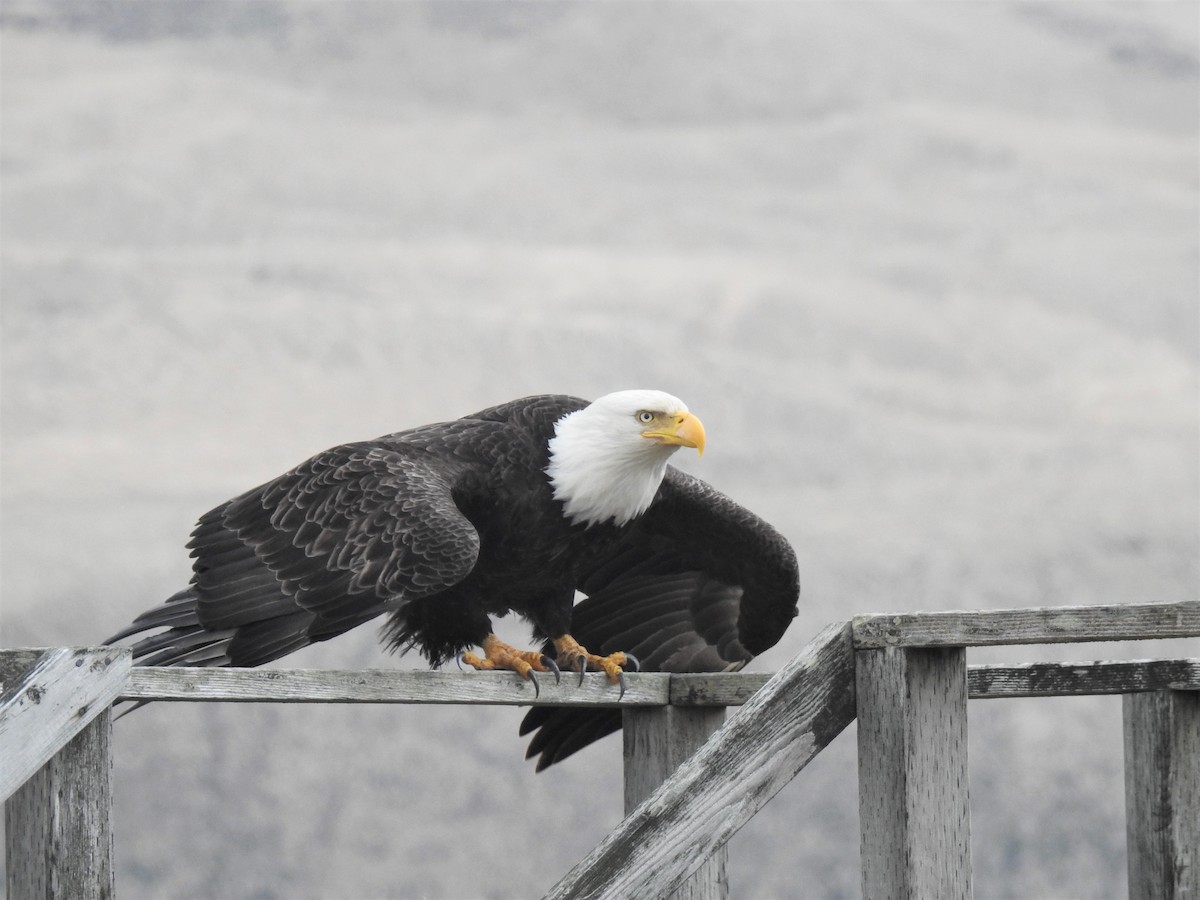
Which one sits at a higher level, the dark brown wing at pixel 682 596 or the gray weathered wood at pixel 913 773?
the dark brown wing at pixel 682 596

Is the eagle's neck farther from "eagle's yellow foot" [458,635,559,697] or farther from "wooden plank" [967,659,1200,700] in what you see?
"wooden plank" [967,659,1200,700]

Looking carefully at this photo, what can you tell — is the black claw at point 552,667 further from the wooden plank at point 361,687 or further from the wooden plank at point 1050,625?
the wooden plank at point 1050,625

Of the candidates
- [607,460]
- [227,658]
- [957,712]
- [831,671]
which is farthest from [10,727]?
[607,460]

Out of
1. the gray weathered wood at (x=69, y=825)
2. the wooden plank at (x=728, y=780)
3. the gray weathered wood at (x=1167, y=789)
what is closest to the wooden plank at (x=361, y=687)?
the gray weathered wood at (x=69, y=825)

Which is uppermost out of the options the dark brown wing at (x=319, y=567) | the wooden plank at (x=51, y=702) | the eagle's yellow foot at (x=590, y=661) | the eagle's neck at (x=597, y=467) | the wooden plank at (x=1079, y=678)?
the eagle's neck at (x=597, y=467)

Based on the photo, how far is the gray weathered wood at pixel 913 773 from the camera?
2930 millimetres

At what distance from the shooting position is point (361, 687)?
3553 mm

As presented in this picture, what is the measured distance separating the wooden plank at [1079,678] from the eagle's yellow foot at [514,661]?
1.20m

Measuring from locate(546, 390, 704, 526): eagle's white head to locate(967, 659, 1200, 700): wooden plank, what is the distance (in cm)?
116

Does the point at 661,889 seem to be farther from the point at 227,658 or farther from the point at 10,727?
the point at 227,658

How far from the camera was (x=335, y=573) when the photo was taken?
4.09 meters

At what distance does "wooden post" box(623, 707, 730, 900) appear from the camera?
15.1 ft

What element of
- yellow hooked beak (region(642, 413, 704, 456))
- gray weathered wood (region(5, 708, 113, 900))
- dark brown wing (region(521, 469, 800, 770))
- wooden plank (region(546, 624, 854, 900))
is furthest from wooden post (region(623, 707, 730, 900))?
gray weathered wood (region(5, 708, 113, 900))

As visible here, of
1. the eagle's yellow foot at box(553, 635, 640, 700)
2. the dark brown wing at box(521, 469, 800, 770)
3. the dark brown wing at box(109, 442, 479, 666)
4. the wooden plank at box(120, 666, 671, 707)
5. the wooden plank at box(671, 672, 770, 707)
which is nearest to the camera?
the wooden plank at box(120, 666, 671, 707)
